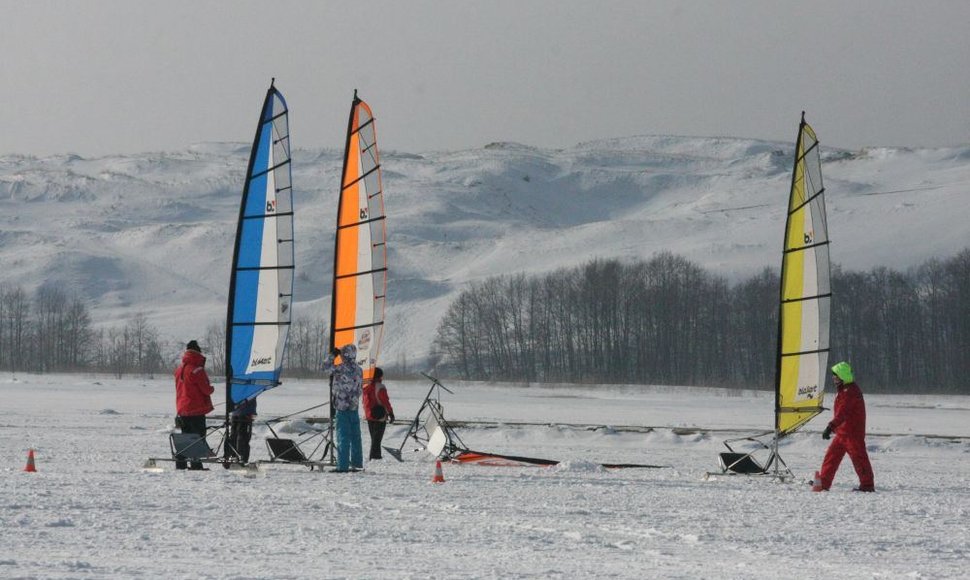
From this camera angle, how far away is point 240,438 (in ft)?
48.5

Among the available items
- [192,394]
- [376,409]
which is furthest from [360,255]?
[192,394]

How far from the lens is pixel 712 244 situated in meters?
→ 116

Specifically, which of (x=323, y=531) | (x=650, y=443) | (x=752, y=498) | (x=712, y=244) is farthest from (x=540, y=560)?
(x=712, y=244)

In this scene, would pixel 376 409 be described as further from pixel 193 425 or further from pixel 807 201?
pixel 807 201

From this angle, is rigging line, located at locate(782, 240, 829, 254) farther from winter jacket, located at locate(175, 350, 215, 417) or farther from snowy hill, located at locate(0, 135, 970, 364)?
snowy hill, located at locate(0, 135, 970, 364)

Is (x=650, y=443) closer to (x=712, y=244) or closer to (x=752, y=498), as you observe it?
(x=752, y=498)

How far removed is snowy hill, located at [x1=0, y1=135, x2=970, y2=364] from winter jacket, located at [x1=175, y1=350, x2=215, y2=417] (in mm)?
75653

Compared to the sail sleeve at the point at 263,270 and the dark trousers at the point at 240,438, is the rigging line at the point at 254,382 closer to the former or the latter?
the sail sleeve at the point at 263,270

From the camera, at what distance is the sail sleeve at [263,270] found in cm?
1512

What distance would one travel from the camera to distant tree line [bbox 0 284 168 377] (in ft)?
288

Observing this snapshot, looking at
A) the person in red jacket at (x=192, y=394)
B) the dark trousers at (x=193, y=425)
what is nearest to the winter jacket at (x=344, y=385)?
the person in red jacket at (x=192, y=394)

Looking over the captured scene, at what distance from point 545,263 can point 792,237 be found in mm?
103728

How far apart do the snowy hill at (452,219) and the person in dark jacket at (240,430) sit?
246ft

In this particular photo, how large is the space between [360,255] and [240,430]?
10.6 ft
